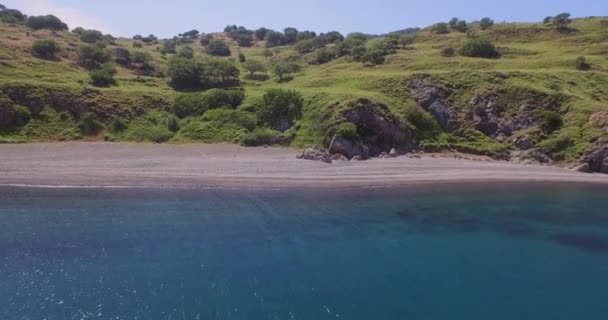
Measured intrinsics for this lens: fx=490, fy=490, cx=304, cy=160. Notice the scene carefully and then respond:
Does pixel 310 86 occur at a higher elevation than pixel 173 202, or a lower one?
higher

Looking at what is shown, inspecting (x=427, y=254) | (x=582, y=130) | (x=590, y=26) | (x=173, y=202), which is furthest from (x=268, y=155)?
(x=590, y=26)

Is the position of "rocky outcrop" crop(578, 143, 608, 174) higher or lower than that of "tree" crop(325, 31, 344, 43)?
lower

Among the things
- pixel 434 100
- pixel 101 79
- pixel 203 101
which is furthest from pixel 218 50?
pixel 434 100

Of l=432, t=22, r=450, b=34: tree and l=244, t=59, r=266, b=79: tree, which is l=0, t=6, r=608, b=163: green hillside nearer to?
l=244, t=59, r=266, b=79: tree

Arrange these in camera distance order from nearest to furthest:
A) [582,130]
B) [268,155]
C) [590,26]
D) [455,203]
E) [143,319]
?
[143,319] → [455,203] → [268,155] → [582,130] → [590,26]

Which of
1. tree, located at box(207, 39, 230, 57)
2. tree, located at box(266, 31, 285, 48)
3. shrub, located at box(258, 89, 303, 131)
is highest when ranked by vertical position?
tree, located at box(266, 31, 285, 48)

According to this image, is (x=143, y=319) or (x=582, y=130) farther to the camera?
(x=582, y=130)

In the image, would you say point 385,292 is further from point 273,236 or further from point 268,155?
point 268,155

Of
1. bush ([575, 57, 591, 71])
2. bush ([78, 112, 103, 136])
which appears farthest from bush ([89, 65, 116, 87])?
bush ([575, 57, 591, 71])
